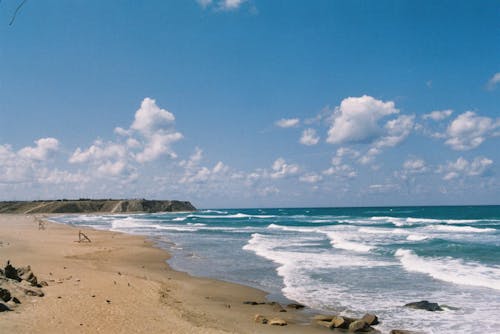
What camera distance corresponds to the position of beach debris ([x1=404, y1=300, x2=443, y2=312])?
14.9m

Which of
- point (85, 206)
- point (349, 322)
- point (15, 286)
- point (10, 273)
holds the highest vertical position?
point (85, 206)

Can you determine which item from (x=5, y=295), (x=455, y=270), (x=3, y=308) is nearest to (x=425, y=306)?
(x=455, y=270)

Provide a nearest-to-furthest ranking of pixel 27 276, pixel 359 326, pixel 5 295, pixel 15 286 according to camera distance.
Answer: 1. pixel 5 295
2. pixel 359 326
3. pixel 15 286
4. pixel 27 276

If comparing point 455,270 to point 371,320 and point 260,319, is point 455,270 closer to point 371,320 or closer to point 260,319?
point 371,320

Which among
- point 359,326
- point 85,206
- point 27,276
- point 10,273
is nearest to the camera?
point 359,326

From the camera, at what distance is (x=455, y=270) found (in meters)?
23.0

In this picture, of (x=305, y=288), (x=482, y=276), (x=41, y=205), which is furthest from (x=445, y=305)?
(x=41, y=205)

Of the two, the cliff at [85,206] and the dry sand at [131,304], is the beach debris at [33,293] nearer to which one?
the dry sand at [131,304]

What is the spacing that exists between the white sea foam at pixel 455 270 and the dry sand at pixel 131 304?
372 inches

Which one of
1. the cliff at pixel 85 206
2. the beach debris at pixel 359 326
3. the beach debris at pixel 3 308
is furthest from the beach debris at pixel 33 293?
the cliff at pixel 85 206

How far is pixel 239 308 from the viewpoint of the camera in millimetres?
15086

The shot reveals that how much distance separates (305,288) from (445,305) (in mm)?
5380

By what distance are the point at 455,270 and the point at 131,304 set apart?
16.8 m

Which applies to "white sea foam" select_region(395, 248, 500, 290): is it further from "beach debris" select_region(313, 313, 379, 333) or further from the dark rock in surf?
"beach debris" select_region(313, 313, 379, 333)
